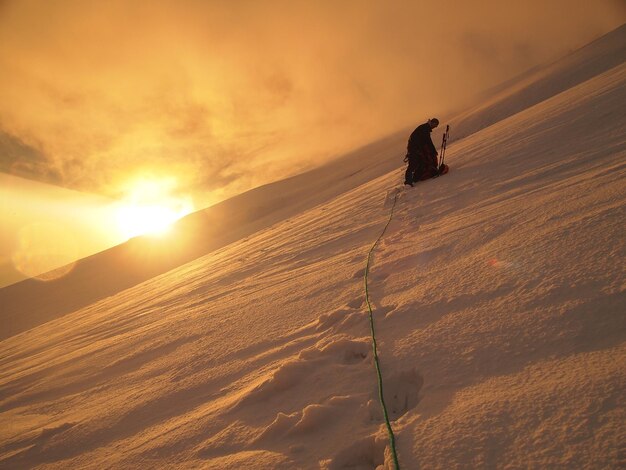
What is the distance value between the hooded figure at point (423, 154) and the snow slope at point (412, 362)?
2484 mm

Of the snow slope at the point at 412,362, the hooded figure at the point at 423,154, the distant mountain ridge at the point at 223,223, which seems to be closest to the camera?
the snow slope at the point at 412,362

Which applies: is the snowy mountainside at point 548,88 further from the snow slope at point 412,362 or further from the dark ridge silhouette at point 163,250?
the snow slope at point 412,362

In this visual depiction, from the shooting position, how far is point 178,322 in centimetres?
394

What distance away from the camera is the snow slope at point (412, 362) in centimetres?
107

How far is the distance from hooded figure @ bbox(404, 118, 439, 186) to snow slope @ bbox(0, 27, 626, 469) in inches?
97.8

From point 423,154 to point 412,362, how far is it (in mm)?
5583

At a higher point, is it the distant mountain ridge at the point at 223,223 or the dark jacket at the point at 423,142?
the distant mountain ridge at the point at 223,223

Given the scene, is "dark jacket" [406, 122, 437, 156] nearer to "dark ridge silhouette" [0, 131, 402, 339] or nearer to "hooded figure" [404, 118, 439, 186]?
"hooded figure" [404, 118, 439, 186]

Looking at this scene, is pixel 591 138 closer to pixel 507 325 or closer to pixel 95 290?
pixel 507 325

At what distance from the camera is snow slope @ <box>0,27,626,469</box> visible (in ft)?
3.51

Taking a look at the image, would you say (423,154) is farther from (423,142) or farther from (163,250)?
(163,250)

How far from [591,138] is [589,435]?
4194 millimetres

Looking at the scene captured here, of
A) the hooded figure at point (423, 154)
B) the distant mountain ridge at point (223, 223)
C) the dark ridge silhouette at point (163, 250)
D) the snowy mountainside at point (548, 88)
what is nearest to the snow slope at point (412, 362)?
the hooded figure at point (423, 154)

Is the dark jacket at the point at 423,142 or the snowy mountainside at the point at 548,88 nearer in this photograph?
the dark jacket at the point at 423,142
